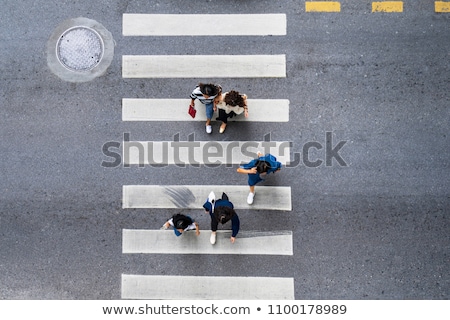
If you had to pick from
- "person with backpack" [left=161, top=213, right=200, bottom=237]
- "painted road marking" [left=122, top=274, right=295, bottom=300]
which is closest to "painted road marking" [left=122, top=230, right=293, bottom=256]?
"person with backpack" [left=161, top=213, right=200, bottom=237]

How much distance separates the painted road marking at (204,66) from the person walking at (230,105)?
620 millimetres

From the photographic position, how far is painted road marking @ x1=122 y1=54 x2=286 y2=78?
8477mm

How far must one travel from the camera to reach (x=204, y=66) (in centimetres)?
852

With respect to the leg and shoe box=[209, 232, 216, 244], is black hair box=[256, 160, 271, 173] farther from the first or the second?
shoe box=[209, 232, 216, 244]

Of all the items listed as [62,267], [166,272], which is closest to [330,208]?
[166,272]

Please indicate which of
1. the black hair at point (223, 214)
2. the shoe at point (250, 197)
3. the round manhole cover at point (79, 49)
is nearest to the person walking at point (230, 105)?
the shoe at point (250, 197)

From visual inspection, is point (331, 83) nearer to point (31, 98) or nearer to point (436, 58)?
point (436, 58)

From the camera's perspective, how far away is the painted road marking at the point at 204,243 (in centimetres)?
822

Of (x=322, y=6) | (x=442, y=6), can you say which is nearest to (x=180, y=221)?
(x=322, y=6)

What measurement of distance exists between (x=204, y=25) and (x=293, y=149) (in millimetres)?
2760

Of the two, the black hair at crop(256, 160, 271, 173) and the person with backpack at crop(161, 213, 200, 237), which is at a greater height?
the black hair at crop(256, 160, 271, 173)

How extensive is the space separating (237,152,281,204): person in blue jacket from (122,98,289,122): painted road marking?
0.89 metres

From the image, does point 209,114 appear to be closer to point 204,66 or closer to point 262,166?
point 204,66

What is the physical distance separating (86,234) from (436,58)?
22.9 ft
